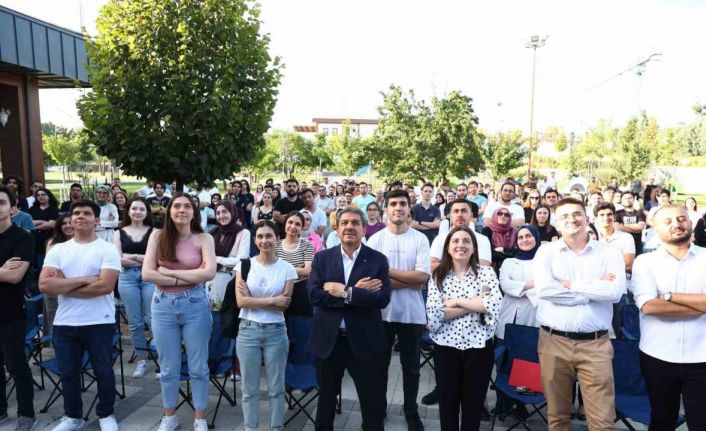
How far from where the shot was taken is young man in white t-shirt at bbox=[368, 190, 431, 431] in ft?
13.5

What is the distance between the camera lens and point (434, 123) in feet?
68.9

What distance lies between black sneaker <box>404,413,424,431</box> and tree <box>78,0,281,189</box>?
4886 millimetres

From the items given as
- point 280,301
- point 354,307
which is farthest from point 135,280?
point 354,307

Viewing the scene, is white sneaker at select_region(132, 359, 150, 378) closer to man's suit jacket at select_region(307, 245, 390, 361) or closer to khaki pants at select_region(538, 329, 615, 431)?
man's suit jacket at select_region(307, 245, 390, 361)

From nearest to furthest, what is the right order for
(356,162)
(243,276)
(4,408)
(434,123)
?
(243,276) < (4,408) < (434,123) < (356,162)

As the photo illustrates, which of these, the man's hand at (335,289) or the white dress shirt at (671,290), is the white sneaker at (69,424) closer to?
the man's hand at (335,289)

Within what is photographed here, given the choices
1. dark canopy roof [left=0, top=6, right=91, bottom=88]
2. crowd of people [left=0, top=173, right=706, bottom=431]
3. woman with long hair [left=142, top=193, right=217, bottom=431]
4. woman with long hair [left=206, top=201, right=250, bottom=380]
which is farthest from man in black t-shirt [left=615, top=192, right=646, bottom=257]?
dark canopy roof [left=0, top=6, right=91, bottom=88]

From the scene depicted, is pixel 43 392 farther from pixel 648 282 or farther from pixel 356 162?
pixel 356 162

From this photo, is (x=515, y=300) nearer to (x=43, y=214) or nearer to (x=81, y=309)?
(x=81, y=309)

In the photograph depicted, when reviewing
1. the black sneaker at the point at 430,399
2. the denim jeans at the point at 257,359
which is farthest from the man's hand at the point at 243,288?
the black sneaker at the point at 430,399

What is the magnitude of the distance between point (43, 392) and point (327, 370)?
11.0 feet

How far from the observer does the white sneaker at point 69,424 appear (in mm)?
4031

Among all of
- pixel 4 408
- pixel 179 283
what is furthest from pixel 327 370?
pixel 4 408

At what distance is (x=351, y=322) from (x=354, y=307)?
0.37 ft
